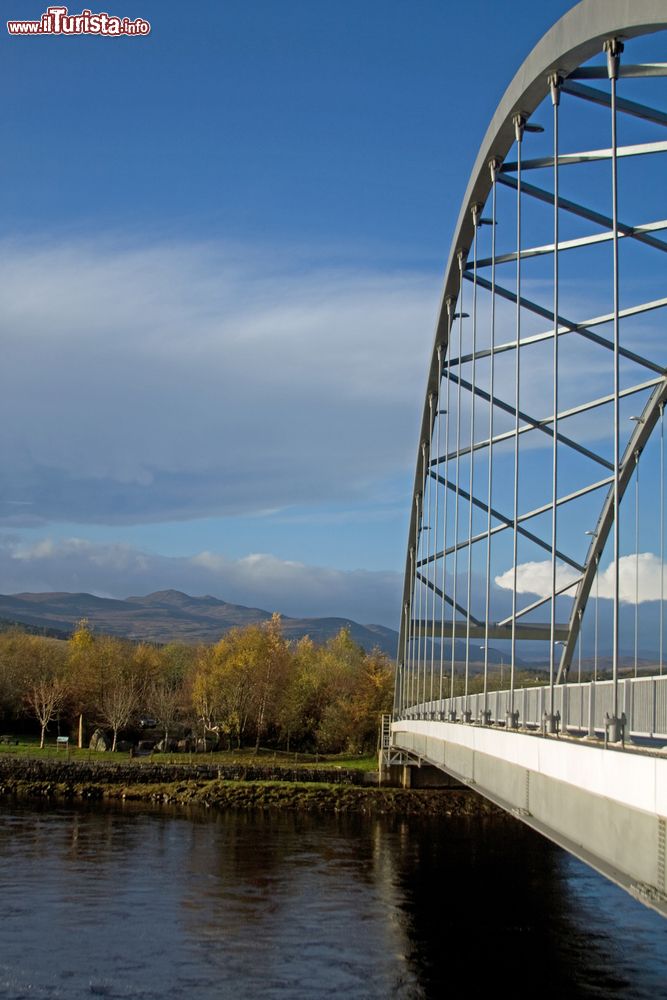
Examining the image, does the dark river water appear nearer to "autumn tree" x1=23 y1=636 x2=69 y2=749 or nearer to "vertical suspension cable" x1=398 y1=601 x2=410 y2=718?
"vertical suspension cable" x1=398 y1=601 x2=410 y2=718

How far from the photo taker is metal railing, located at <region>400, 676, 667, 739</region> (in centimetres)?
1380

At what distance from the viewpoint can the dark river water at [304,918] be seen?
24547mm

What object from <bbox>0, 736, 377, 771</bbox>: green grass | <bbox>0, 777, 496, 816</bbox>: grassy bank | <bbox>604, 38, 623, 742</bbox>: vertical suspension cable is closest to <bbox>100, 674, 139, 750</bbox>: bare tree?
<bbox>0, 736, 377, 771</bbox>: green grass

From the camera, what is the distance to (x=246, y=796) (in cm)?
5931

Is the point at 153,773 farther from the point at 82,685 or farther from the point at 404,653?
the point at 82,685

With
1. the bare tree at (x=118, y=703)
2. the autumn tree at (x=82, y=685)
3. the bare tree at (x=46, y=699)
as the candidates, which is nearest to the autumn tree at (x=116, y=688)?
the bare tree at (x=118, y=703)

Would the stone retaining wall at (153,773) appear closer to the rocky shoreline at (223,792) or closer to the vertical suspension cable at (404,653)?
the rocky shoreline at (223,792)

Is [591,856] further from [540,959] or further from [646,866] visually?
[540,959]

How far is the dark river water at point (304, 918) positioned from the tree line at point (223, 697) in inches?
1189

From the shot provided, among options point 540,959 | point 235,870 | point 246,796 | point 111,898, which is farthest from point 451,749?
point 246,796

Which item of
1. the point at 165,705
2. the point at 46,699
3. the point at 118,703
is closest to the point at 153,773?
the point at 118,703

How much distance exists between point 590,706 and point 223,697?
227ft

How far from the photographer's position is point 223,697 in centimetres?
8288

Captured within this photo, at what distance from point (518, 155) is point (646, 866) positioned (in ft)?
57.8
